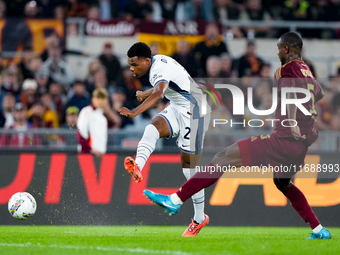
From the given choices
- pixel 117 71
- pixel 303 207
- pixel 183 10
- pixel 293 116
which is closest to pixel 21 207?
pixel 303 207

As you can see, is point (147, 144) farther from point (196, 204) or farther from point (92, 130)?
point (92, 130)

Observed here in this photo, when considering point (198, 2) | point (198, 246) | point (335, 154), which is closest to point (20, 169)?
point (198, 246)

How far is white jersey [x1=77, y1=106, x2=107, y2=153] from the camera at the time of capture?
9.88 m

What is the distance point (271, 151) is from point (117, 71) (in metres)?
7.00

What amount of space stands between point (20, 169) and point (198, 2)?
686 cm

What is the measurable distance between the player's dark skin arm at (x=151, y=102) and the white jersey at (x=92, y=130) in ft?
11.0

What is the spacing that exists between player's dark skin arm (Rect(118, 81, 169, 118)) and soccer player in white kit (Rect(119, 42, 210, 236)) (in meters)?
0.03

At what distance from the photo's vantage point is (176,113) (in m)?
7.29

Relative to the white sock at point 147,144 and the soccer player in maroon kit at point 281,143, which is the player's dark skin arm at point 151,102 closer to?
the white sock at point 147,144

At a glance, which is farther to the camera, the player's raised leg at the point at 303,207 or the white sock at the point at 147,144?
the white sock at the point at 147,144

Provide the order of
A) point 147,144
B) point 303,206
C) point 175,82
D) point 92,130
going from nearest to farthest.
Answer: point 303,206, point 147,144, point 175,82, point 92,130

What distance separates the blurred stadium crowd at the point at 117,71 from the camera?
11.3m

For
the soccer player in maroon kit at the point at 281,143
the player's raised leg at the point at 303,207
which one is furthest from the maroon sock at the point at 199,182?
the player's raised leg at the point at 303,207

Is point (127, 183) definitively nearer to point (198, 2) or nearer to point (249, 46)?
point (249, 46)
